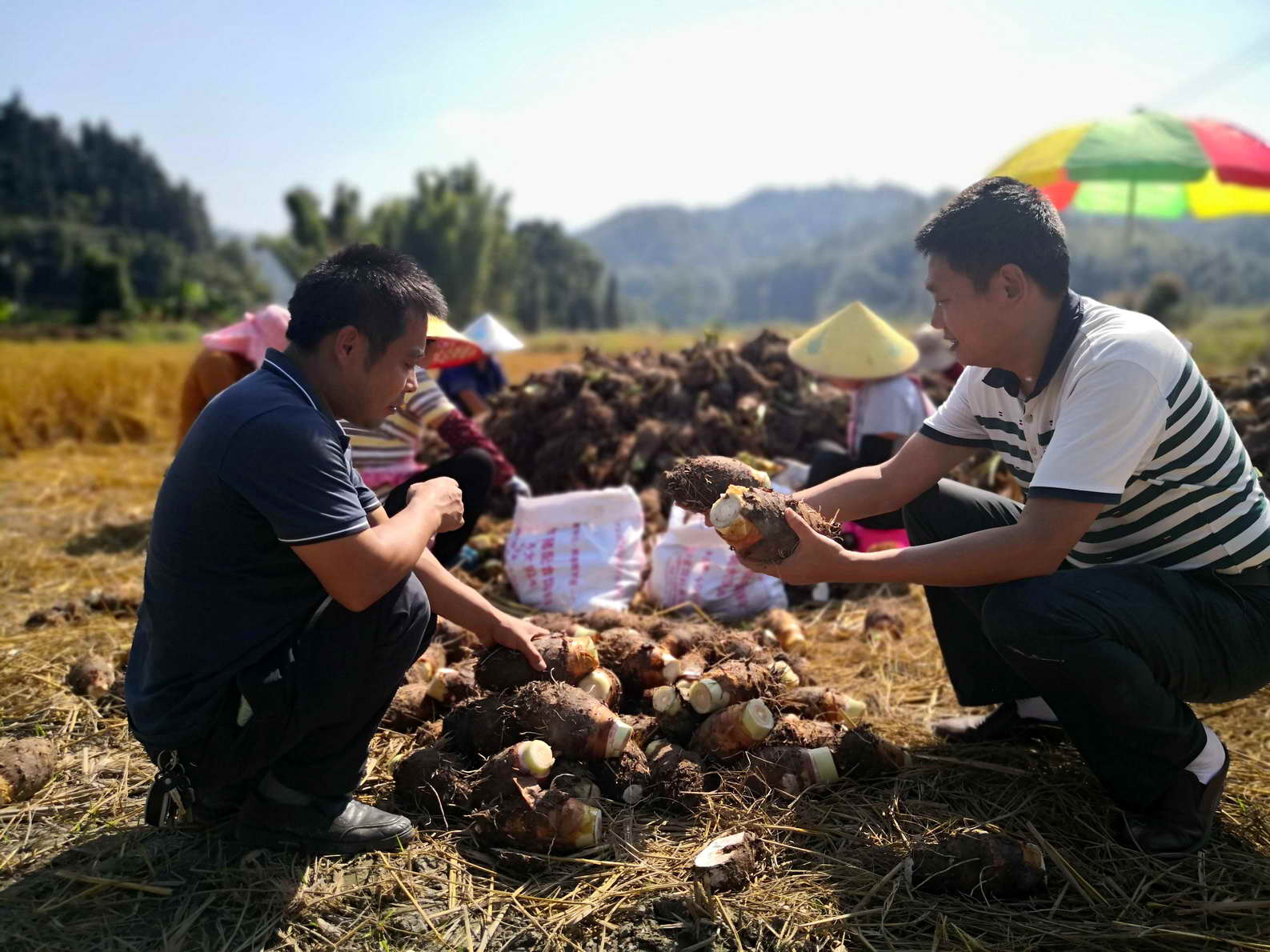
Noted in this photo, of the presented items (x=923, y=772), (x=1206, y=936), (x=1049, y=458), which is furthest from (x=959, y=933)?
(x=1049, y=458)

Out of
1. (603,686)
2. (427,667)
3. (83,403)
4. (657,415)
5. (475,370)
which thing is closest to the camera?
(603,686)

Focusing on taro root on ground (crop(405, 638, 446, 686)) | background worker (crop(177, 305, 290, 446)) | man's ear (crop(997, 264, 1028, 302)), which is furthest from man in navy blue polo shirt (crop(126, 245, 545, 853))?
background worker (crop(177, 305, 290, 446))

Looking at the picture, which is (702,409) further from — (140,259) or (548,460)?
(140,259)

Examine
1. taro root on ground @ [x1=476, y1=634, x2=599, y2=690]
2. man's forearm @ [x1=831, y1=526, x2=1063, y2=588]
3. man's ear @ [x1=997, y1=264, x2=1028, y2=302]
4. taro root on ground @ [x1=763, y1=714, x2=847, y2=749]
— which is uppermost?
man's ear @ [x1=997, y1=264, x2=1028, y2=302]

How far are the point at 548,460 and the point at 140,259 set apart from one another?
2891 inches

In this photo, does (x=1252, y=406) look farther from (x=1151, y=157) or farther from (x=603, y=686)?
(x=603, y=686)

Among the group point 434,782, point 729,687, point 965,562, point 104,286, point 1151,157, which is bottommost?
point 434,782

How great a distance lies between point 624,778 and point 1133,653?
1526mm

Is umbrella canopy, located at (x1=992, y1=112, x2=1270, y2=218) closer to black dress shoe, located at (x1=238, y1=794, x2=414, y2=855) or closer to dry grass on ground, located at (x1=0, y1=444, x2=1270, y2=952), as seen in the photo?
dry grass on ground, located at (x1=0, y1=444, x2=1270, y2=952)

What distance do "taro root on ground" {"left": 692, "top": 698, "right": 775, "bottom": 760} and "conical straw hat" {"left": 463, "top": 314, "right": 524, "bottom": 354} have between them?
13.4 ft

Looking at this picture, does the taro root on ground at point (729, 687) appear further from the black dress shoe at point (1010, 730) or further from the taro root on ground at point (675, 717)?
the black dress shoe at point (1010, 730)

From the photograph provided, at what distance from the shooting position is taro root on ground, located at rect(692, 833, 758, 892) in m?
2.30

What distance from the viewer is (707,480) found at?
Answer: 2887 millimetres

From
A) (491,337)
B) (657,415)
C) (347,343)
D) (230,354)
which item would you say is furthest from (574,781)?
(491,337)
